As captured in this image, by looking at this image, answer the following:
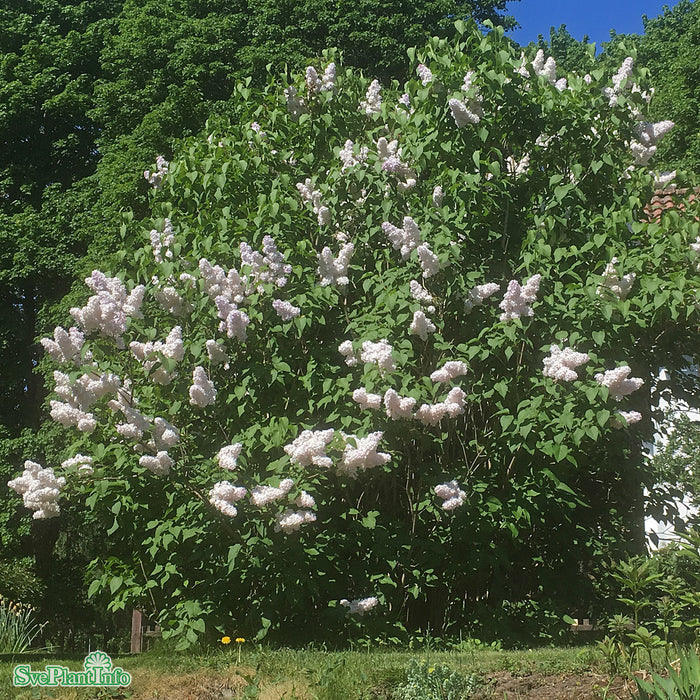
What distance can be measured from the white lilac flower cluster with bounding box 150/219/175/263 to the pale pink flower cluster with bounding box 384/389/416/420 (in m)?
2.46

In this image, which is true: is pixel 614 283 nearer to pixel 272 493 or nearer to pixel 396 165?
pixel 396 165

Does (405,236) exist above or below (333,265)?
above

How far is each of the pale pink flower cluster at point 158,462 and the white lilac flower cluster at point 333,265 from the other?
1.86 meters

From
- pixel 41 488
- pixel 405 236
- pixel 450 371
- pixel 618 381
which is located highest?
pixel 405 236

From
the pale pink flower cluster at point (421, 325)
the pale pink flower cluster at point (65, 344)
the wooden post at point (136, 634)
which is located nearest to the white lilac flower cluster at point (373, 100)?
the pale pink flower cluster at point (421, 325)

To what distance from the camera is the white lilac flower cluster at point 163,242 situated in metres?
6.93

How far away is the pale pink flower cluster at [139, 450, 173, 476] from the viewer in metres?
5.42

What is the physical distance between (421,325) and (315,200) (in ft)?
5.92

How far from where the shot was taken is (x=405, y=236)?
6.38 meters

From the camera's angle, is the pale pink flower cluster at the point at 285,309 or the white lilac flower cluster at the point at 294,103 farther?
the white lilac flower cluster at the point at 294,103

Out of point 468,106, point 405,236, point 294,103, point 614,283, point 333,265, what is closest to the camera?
point 614,283

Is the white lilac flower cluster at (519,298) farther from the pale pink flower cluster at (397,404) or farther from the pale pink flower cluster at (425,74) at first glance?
the pale pink flower cluster at (425,74)

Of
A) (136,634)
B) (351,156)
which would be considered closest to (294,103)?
(351,156)

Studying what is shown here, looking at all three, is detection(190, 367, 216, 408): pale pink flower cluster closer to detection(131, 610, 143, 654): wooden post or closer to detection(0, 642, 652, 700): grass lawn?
detection(0, 642, 652, 700): grass lawn
